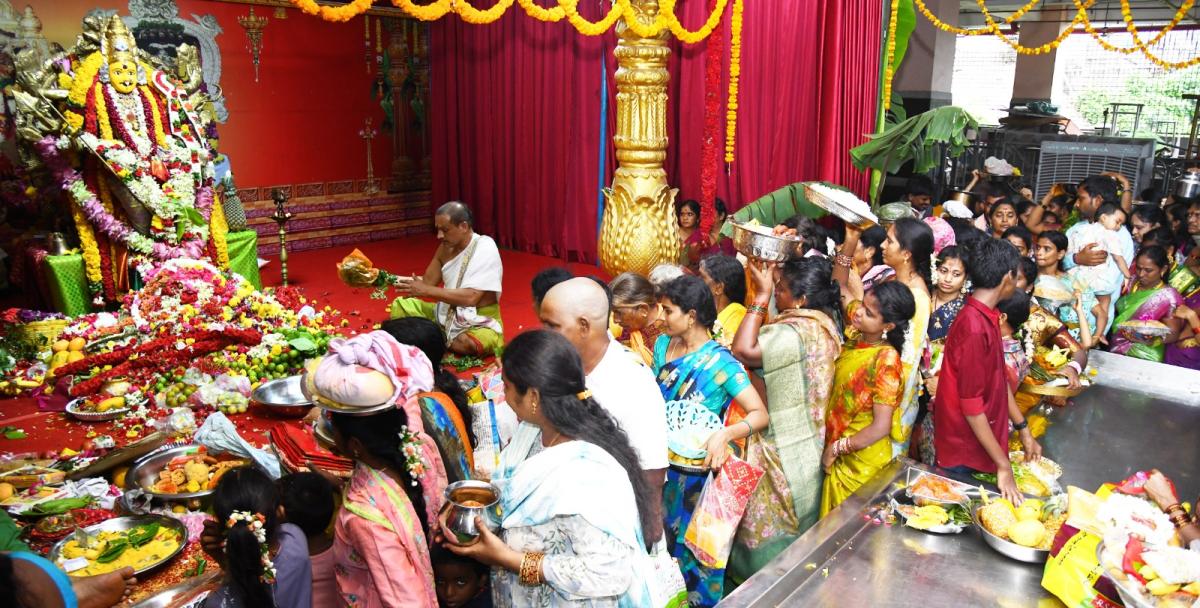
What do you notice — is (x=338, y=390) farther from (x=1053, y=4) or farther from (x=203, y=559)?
(x=1053, y=4)

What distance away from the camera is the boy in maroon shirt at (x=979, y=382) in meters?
2.93

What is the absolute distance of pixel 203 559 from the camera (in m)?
2.85

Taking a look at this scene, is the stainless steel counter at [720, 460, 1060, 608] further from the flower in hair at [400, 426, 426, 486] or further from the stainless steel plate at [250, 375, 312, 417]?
the stainless steel plate at [250, 375, 312, 417]

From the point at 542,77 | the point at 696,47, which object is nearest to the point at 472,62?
the point at 542,77

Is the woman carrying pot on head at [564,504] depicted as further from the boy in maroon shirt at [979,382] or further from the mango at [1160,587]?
the boy in maroon shirt at [979,382]

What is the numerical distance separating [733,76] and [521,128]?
126 inches

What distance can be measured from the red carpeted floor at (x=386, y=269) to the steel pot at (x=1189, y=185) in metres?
5.42

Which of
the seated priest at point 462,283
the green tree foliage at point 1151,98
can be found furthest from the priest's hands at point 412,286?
the green tree foliage at point 1151,98

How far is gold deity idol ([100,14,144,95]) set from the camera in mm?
6211

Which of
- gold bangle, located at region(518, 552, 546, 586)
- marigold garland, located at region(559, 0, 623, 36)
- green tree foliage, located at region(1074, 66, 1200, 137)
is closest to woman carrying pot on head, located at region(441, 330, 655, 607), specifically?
gold bangle, located at region(518, 552, 546, 586)

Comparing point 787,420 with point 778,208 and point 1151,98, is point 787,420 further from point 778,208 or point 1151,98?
point 1151,98

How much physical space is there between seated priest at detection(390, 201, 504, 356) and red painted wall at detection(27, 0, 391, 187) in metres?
4.83

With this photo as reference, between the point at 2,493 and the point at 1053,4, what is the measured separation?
14318 mm

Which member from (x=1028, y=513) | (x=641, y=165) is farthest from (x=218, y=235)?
(x=1028, y=513)
